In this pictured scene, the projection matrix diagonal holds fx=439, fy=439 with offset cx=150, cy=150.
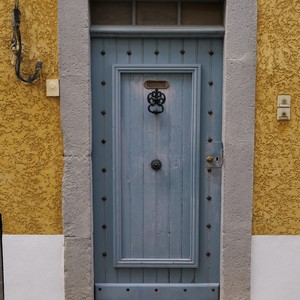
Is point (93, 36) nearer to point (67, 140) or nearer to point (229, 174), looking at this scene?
point (67, 140)

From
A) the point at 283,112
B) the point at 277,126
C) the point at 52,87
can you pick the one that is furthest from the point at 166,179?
the point at 52,87

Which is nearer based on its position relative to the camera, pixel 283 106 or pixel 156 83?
pixel 283 106

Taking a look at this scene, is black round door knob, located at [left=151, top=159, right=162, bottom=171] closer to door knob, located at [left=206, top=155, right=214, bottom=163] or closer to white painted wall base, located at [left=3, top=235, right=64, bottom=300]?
door knob, located at [left=206, top=155, right=214, bottom=163]

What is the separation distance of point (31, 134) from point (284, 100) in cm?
224

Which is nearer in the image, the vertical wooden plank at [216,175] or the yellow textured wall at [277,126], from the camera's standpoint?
the yellow textured wall at [277,126]

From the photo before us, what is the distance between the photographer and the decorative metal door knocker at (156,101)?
3998 millimetres

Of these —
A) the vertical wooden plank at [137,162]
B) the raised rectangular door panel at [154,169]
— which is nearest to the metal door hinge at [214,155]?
the raised rectangular door panel at [154,169]

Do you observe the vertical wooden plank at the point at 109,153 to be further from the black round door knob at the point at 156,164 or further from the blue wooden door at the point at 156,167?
the black round door knob at the point at 156,164

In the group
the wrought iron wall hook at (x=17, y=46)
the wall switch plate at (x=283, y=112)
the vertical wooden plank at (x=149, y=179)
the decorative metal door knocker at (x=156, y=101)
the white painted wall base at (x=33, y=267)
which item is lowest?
the white painted wall base at (x=33, y=267)

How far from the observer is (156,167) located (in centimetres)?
407

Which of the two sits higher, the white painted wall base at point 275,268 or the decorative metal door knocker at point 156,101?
the decorative metal door knocker at point 156,101

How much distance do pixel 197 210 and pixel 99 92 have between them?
1.42 m

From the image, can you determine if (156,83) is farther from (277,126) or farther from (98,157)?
(277,126)

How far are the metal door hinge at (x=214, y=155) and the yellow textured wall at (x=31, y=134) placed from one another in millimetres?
1343
